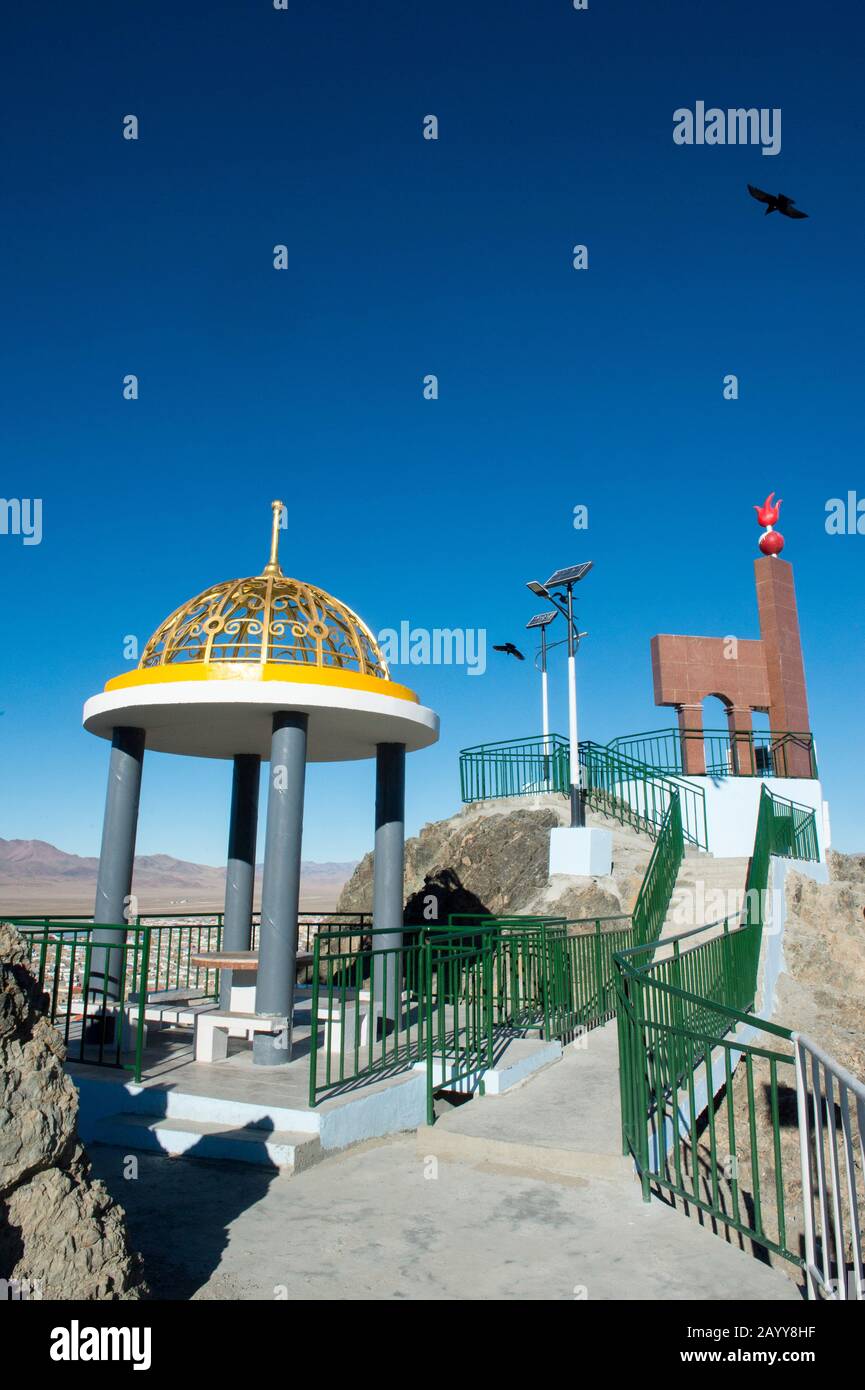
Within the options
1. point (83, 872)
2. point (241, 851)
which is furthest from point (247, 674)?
point (83, 872)

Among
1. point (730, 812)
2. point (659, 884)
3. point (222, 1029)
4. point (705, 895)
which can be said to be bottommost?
point (222, 1029)

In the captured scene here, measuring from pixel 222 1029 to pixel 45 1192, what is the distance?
197 inches

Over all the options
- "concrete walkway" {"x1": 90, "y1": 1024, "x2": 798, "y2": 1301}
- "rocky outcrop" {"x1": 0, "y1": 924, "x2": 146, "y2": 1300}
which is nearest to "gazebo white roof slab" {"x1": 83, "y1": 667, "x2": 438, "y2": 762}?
"concrete walkway" {"x1": 90, "y1": 1024, "x2": 798, "y2": 1301}

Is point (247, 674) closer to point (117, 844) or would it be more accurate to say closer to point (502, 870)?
point (117, 844)

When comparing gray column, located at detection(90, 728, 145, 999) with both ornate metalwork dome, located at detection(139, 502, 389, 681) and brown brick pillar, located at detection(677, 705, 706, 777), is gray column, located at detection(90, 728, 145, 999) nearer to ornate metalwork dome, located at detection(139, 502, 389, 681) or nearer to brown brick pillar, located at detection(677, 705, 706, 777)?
ornate metalwork dome, located at detection(139, 502, 389, 681)

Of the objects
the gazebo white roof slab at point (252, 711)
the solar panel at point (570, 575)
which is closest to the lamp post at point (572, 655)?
the solar panel at point (570, 575)

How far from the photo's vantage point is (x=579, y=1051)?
8.73 m

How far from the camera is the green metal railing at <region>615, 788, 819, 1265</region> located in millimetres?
4234

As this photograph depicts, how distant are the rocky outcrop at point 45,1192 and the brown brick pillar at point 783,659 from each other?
66.2 ft

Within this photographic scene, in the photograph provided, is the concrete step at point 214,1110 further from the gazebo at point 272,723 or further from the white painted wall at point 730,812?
the white painted wall at point 730,812

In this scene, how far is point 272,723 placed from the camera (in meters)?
8.38

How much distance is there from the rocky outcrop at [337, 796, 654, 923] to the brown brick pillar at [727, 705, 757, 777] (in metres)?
4.69

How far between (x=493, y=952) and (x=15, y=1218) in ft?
17.9

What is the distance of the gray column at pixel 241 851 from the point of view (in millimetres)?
10297
